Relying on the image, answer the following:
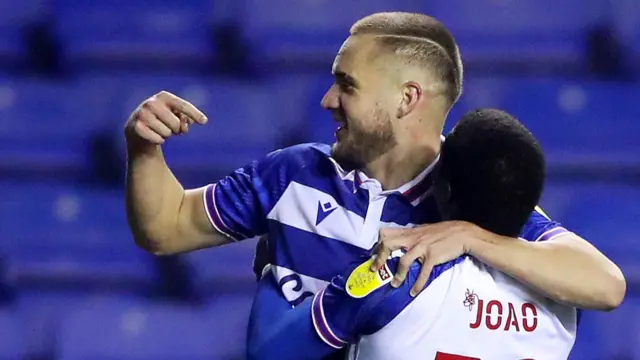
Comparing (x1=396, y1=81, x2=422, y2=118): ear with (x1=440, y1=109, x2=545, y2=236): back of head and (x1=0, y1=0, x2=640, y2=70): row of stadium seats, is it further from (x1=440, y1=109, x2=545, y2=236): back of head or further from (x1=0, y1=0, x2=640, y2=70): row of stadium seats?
(x1=0, y1=0, x2=640, y2=70): row of stadium seats

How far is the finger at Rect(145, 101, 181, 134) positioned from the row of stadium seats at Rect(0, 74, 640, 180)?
803 millimetres

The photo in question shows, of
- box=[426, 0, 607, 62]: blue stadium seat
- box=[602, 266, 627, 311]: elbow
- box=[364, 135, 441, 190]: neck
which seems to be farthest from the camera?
box=[426, 0, 607, 62]: blue stadium seat

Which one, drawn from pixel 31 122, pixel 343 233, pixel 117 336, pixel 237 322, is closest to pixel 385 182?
pixel 343 233

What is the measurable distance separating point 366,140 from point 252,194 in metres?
0.16

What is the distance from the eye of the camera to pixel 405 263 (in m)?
0.79

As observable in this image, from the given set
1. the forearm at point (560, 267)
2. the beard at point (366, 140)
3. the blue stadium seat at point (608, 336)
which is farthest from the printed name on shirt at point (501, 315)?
the blue stadium seat at point (608, 336)

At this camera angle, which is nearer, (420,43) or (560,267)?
(560,267)

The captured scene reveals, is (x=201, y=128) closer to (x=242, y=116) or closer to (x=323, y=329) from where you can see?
(x=242, y=116)

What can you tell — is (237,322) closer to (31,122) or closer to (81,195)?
(81,195)

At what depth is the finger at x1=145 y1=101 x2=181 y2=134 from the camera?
0.90 m

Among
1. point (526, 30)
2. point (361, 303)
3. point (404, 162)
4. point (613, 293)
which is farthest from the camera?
point (526, 30)

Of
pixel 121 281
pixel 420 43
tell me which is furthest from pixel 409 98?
pixel 121 281

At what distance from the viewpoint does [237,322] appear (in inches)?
66.4

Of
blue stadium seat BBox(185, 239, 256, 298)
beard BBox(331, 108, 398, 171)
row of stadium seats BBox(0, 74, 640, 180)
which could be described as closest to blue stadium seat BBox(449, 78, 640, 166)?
row of stadium seats BBox(0, 74, 640, 180)
